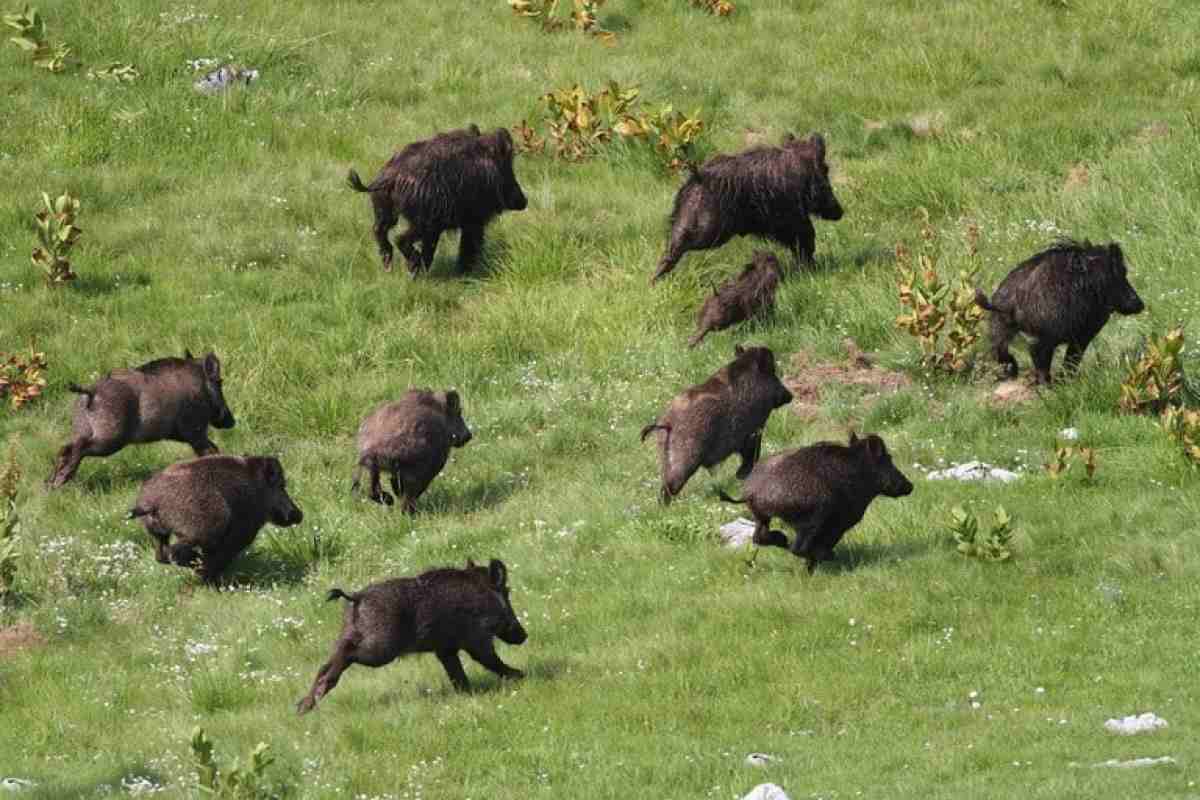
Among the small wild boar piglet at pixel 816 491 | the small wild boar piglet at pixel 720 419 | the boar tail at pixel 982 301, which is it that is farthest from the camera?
the boar tail at pixel 982 301

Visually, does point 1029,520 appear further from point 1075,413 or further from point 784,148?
point 784,148

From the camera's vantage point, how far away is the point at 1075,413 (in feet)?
58.2

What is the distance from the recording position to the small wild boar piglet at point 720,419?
1620 centimetres

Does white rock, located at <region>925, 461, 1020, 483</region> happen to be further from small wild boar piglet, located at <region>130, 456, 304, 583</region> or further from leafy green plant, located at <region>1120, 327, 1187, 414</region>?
small wild boar piglet, located at <region>130, 456, 304, 583</region>

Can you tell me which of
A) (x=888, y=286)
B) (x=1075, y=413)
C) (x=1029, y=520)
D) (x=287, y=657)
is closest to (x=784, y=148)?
(x=888, y=286)

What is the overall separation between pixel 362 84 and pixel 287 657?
11908 millimetres

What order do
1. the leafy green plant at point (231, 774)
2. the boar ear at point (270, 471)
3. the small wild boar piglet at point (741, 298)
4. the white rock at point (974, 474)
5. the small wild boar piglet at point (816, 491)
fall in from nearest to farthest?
the leafy green plant at point (231, 774), the small wild boar piglet at point (816, 491), the boar ear at point (270, 471), the white rock at point (974, 474), the small wild boar piglet at point (741, 298)

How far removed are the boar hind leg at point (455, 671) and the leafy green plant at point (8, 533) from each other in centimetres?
354

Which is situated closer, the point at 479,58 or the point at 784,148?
the point at 784,148

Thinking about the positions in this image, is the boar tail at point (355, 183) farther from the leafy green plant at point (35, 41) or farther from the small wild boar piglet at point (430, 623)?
the small wild boar piglet at point (430, 623)

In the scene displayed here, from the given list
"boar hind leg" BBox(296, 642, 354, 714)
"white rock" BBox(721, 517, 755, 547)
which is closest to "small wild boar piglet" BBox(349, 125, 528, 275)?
"white rock" BBox(721, 517, 755, 547)

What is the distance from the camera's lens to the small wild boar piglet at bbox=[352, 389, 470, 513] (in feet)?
54.1

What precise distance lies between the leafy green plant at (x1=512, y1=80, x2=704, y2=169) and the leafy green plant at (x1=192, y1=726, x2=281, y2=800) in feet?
41.8

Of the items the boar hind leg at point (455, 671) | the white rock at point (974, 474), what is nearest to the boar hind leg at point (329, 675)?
the boar hind leg at point (455, 671)
